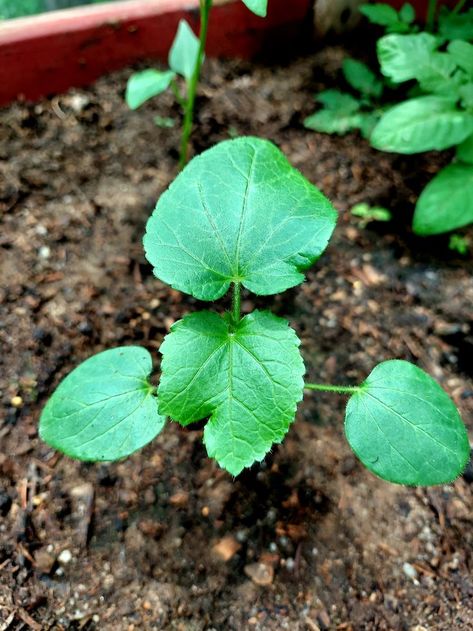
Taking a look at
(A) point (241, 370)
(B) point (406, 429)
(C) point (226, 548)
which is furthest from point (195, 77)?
(C) point (226, 548)

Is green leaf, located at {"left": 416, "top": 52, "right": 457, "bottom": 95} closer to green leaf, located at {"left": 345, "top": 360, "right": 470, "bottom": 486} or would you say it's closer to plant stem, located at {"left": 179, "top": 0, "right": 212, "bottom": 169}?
plant stem, located at {"left": 179, "top": 0, "right": 212, "bottom": 169}

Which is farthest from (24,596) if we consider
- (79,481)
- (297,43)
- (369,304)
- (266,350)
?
(297,43)

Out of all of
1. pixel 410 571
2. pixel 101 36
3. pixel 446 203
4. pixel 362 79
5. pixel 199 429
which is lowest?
pixel 410 571

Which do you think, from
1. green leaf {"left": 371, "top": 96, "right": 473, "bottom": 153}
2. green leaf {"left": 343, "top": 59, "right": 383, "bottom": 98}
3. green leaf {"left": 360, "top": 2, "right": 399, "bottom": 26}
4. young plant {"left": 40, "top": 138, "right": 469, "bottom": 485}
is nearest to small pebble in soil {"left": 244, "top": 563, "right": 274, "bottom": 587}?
young plant {"left": 40, "top": 138, "right": 469, "bottom": 485}

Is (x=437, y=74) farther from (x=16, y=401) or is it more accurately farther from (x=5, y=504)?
(x=5, y=504)

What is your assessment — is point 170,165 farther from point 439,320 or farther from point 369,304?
point 439,320

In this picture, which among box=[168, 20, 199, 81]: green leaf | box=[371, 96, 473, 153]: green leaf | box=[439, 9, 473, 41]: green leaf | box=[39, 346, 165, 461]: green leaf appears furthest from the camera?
box=[439, 9, 473, 41]: green leaf
